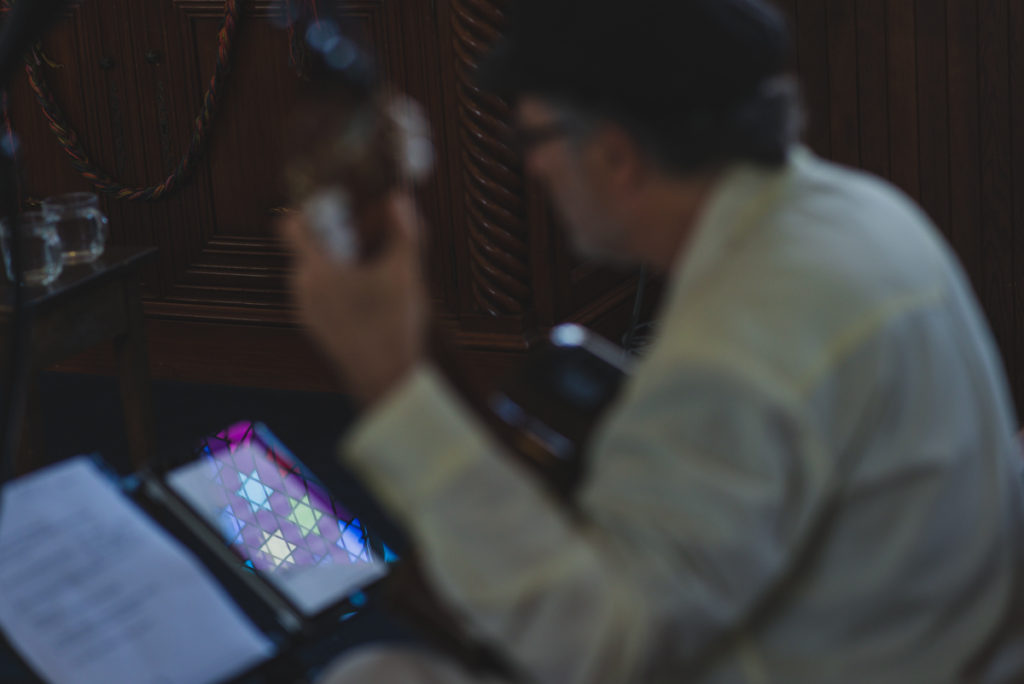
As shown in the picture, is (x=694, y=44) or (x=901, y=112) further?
(x=901, y=112)

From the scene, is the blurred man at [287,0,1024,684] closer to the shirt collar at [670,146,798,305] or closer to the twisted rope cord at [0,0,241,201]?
the shirt collar at [670,146,798,305]

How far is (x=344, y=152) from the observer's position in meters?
1.00

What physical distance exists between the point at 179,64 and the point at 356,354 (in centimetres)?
287

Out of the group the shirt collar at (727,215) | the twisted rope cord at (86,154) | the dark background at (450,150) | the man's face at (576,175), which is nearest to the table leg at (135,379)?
the dark background at (450,150)

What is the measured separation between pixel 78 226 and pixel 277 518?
1.32 m

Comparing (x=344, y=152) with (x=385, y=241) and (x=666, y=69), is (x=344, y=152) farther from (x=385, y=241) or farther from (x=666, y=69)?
(x=666, y=69)

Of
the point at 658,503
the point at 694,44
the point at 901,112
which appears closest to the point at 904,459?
the point at 658,503

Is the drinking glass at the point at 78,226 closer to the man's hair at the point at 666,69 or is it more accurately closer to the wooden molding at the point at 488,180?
the wooden molding at the point at 488,180

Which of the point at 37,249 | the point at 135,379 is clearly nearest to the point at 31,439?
the point at 135,379

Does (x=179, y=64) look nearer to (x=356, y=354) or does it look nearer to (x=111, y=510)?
(x=111, y=510)

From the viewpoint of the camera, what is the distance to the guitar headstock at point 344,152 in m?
1.00

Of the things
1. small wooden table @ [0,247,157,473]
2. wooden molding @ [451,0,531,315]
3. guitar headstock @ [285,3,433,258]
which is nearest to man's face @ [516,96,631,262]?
guitar headstock @ [285,3,433,258]

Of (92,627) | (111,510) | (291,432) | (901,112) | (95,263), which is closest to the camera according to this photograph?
(92,627)

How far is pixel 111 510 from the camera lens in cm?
146
